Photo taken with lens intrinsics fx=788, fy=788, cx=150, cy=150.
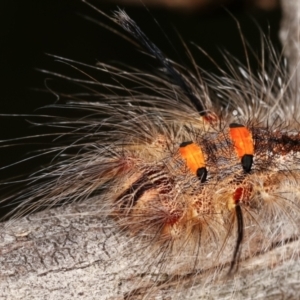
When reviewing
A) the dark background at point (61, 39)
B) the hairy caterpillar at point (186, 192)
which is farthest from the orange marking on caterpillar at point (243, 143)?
the dark background at point (61, 39)

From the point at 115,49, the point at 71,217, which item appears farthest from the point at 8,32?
the point at 71,217

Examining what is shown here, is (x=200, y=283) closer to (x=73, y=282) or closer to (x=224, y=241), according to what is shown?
(x=224, y=241)

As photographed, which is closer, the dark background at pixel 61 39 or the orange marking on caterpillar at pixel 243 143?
the orange marking on caterpillar at pixel 243 143

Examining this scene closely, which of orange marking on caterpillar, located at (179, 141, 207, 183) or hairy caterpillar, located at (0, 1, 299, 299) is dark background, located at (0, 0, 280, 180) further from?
orange marking on caterpillar, located at (179, 141, 207, 183)

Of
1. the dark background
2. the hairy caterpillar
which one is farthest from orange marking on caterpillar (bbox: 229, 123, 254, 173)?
the dark background

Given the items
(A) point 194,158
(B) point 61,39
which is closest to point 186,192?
(A) point 194,158

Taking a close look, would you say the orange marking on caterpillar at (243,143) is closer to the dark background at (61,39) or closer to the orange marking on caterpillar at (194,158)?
the orange marking on caterpillar at (194,158)

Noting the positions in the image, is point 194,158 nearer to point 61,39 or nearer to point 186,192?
point 186,192
